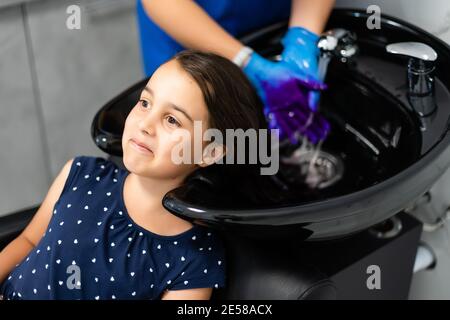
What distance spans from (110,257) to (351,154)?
50 centimetres

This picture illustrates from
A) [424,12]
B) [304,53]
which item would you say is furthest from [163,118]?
[424,12]

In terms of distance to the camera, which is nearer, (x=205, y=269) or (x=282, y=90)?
(x=205, y=269)

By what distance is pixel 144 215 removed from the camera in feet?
3.58

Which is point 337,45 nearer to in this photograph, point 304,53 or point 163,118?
point 304,53

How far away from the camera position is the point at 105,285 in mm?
1086

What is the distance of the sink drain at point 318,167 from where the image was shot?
1301 mm

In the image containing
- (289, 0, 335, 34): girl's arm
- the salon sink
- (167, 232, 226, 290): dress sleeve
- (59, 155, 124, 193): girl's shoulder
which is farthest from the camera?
(289, 0, 335, 34): girl's arm

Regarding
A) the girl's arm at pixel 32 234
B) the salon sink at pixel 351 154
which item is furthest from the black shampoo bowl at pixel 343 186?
the girl's arm at pixel 32 234

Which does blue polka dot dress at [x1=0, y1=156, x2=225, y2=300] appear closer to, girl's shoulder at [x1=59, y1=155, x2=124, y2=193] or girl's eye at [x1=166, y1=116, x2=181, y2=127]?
girl's shoulder at [x1=59, y1=155, x2=124, y2=193]

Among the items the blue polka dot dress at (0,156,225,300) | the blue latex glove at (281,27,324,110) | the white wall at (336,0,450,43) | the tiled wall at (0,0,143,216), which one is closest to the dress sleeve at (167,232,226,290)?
the blue polka dot dress at (0,156,225,300)

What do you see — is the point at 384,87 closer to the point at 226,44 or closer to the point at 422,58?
the point at 422,58

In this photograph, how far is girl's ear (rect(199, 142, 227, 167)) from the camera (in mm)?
1042

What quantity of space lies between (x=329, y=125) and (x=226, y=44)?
0.27 m
